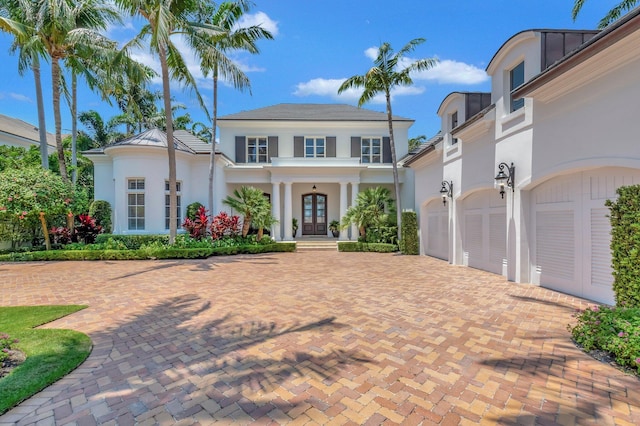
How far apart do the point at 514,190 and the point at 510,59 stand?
3.67 metres

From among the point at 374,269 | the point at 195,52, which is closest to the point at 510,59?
the point at 374,269

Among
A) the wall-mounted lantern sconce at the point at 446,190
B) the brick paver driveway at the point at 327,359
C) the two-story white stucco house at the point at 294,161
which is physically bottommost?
the brick paver driveway at the point at 327,359

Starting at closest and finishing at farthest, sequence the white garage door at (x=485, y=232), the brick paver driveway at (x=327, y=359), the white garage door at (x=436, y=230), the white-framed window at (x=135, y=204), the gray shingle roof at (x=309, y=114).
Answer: the brick paver driveway at (x=327, y=359), the white garage door at (x=485, y=232), the white garage door at (x=436, y=230), the white-framed window at (x=135, y=204), the gray shingle roof at (x=309, y=114)

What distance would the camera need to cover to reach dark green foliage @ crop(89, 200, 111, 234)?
1499 centimetres

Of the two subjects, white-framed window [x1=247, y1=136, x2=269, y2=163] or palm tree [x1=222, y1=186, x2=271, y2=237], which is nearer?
palm tree [x1=222, y1=186, x2=271, y2=237]

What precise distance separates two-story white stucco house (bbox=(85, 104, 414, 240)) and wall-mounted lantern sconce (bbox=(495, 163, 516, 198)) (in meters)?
9.86

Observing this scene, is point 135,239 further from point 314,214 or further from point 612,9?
point 612,9

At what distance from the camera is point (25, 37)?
11.0m

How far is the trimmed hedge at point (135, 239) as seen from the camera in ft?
43.6

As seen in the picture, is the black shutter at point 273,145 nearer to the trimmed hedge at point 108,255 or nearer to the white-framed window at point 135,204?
the white-framed window at point 135,204

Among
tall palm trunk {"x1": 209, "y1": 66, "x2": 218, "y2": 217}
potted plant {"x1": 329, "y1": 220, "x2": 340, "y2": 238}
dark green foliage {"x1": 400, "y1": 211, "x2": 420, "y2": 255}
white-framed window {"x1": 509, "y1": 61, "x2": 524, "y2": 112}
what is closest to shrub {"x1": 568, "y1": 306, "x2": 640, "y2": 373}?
white-framed window {"x1": 509, "y1": 61, "x2": 524, "y2": 112}

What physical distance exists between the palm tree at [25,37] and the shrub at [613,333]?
59.2ft

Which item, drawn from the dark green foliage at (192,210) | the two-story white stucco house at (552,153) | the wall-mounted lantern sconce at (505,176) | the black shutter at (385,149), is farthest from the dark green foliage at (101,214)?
the wall-mounted lantern sconce at (505,176)

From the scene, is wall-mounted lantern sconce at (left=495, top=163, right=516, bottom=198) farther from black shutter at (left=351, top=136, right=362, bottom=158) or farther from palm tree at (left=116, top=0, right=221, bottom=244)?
black shutter at (left=351, top=136, right=362, bottom=158)
